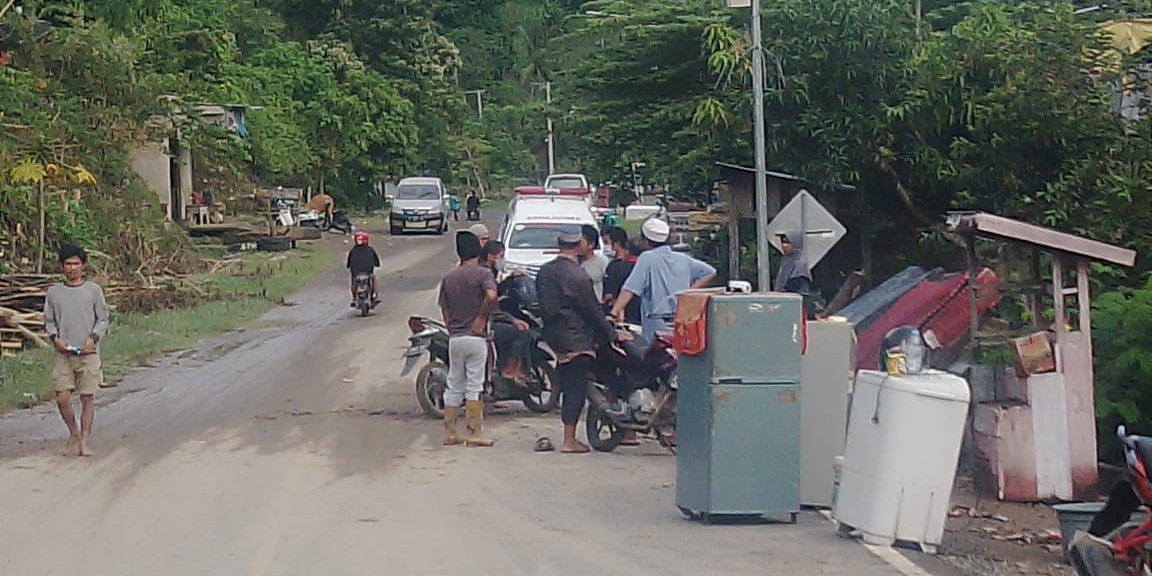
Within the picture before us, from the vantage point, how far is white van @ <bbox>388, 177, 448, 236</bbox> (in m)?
50.5

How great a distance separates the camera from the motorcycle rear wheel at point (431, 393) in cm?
1591

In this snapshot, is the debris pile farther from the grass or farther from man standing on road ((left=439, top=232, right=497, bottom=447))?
man standing on road ((left=439, top=232, right=497, bottom=447))

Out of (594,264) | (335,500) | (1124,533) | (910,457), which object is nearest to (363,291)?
(594,264)

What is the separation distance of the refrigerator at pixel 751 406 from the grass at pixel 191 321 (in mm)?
9657

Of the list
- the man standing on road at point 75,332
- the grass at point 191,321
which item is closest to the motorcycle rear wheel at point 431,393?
the man standing on road at point 75,332

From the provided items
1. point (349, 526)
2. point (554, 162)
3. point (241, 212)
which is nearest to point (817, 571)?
point (349, 526)

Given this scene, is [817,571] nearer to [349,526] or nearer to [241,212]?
[349,526]

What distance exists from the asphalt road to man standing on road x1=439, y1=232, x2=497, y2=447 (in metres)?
0.44

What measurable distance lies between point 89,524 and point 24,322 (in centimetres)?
1208

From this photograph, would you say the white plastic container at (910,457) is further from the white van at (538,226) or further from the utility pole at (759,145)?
the white van at (538,226)

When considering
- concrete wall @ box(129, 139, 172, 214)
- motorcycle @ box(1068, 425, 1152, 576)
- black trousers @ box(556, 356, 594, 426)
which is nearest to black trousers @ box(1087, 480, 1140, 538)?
motorcycle @ box(1068, 425, 1152, 576)

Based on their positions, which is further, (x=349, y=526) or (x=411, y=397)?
(x=411, y=397)

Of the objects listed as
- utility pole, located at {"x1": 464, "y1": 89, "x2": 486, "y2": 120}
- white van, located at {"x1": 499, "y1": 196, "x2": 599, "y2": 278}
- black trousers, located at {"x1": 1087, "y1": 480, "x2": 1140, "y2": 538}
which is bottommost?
black trousers, located at {"x1": 1087, "y1": 480, "x2": 1140, "y2": 538}

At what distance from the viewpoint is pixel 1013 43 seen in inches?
747
